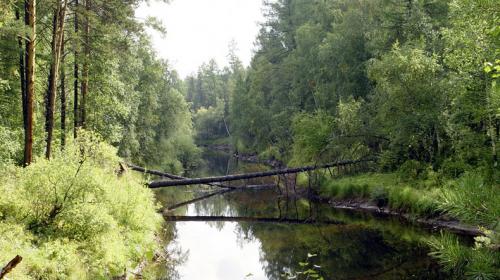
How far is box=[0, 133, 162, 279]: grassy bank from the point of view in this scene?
34.7ft

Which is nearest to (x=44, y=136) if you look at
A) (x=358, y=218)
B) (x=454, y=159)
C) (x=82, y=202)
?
(x=82, y=202)

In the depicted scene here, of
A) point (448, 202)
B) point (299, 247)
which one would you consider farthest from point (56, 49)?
point (448, 202)

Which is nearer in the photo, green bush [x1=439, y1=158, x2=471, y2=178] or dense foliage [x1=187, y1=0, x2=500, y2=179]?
dense foliage [x1=187, y1=0, x2=500, y2=179]

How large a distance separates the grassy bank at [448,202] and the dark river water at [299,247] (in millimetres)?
1378

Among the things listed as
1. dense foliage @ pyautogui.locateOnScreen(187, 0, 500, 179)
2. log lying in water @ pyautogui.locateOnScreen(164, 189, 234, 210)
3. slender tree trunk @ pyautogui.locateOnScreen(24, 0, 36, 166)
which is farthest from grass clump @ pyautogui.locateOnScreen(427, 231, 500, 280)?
log lying in water @ pyautogui.locateOnScreen(164, 189, 234, 210)

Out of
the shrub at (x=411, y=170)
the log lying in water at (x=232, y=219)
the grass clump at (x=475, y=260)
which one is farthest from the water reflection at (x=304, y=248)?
the grass clump at (x=475, y=260)

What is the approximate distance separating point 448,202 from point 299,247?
12.9 m

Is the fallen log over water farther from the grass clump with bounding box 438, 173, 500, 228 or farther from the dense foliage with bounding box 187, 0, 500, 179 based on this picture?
the grass clump with bounding box 438, 173, 500, 228

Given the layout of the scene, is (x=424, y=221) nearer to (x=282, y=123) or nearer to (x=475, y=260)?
(x=475, y=260)

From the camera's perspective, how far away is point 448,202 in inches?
265

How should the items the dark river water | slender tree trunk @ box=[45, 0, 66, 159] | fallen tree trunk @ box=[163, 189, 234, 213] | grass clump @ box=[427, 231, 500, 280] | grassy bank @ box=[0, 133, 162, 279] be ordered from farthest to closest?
fallen tree trunk @ box=[163, 189, 234, 213] → slender tree trunk @ box=[45, 0, 66, 159] → the dark river water → grassy bank @ box=[0, 133, 162, 279] → grass clump @ box=[427, 231, 500, 280]

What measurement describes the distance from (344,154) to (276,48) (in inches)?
1209

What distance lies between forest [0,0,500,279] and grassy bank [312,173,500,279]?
33 millimetres

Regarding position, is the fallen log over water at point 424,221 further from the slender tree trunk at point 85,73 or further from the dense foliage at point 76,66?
the slender tree trunk at point 85,73
